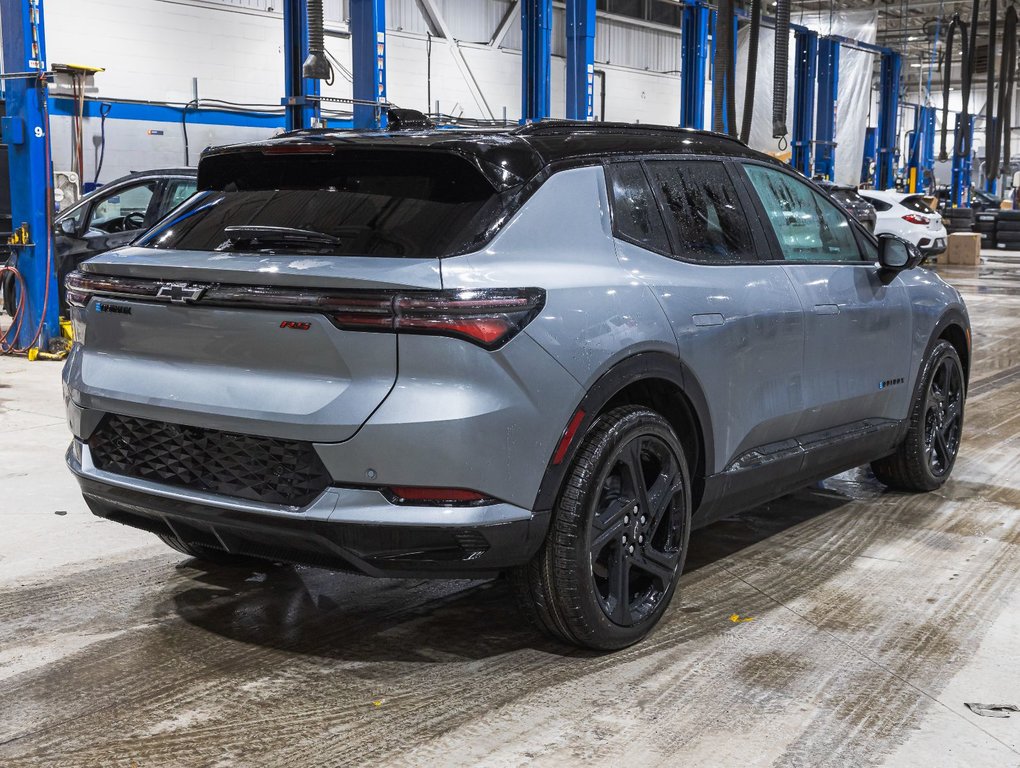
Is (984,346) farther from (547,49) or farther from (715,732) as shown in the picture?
(715,732)

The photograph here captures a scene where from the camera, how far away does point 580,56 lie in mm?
15336

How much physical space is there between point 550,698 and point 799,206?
8.27 feet

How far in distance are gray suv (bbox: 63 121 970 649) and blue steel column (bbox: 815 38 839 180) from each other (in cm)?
1989

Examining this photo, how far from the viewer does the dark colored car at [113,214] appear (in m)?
11.6

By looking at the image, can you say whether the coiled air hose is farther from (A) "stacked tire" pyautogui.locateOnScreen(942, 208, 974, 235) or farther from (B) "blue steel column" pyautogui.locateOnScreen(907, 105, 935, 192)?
(A) "stacked tire" pyautogui.locateOnScreen(942, 208, 974, 235)

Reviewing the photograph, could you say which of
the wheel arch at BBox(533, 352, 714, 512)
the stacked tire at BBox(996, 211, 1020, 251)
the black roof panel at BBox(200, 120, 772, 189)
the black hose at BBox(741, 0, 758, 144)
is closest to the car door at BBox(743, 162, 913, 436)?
the black roof panel at BBox(200, 120, 772, 189)

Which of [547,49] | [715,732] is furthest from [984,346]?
[715,732]

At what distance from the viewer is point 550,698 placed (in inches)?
132

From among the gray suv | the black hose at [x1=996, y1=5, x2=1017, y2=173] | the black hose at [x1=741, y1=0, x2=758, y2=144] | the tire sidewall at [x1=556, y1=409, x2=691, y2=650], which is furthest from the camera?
the black hose at [x1=996, y1=5, x2=1017, y2=173]

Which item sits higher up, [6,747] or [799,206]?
[799,206]

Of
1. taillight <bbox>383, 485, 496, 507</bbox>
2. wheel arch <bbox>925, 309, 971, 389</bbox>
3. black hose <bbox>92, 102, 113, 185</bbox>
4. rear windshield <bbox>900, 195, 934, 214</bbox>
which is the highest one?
black hose <bbox>92, 102, 113, 185</bbox>

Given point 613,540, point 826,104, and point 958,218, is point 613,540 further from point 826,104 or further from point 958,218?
point 958,218

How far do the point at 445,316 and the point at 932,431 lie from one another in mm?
3578

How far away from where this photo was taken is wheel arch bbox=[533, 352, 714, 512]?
3393mm
